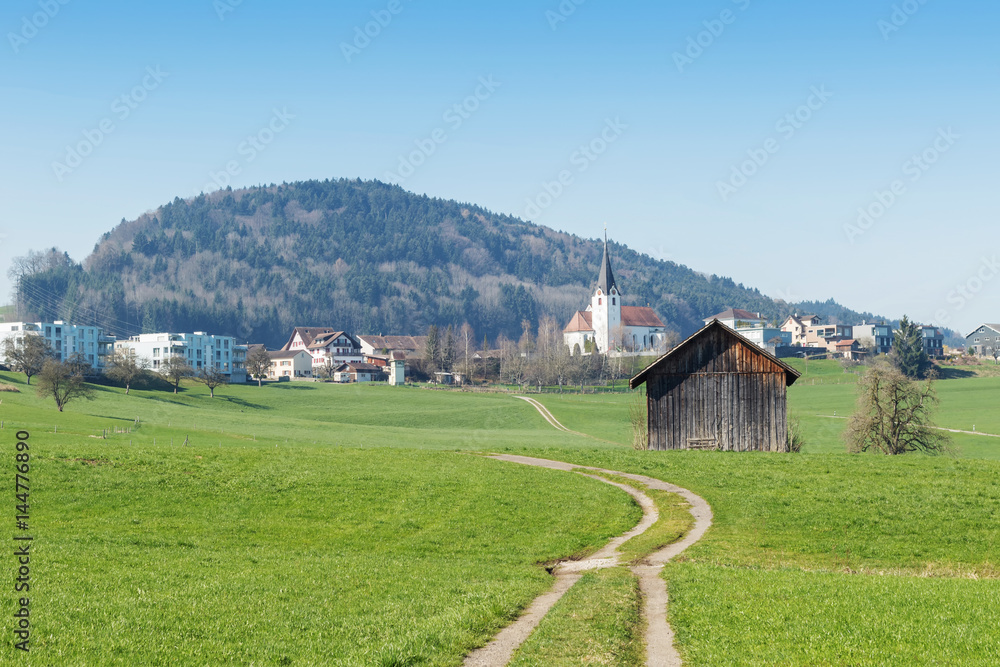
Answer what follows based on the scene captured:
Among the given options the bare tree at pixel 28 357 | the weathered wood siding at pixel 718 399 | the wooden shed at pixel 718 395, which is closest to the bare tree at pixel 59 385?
the bare tree at pixel 28 357

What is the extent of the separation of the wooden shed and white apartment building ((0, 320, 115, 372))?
13865 centimetres

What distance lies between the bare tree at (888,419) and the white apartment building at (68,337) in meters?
141

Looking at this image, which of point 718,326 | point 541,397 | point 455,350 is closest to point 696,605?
point 718,326

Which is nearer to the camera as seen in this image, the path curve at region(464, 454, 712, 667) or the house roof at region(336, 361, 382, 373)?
the path curve at region(464, 454, 712, 667)

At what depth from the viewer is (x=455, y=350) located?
19700 cm

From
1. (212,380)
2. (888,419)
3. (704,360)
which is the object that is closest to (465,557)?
(704,360)

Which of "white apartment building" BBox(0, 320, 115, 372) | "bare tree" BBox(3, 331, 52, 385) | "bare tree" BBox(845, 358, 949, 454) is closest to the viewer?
"bare tree" BBox(845, 358, 949, 454)

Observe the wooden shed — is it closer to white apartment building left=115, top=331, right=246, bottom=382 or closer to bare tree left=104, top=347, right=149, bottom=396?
bare tree left=104, top=347, right=149, bottom=396

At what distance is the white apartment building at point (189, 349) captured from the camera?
180 meters

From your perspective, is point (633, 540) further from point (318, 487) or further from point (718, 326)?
point (718, 326)

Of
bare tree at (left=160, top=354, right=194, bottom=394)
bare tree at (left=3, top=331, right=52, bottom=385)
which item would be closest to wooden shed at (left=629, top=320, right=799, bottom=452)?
bare tree at (left=3, top=331, right=52, bottom=385)

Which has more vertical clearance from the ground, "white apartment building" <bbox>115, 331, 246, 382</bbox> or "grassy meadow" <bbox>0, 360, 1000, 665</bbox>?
"white apartment building" <bbox>115, 331, 246, 382</bbox>

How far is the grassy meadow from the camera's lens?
12.7 metres

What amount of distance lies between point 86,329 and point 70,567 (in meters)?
176
